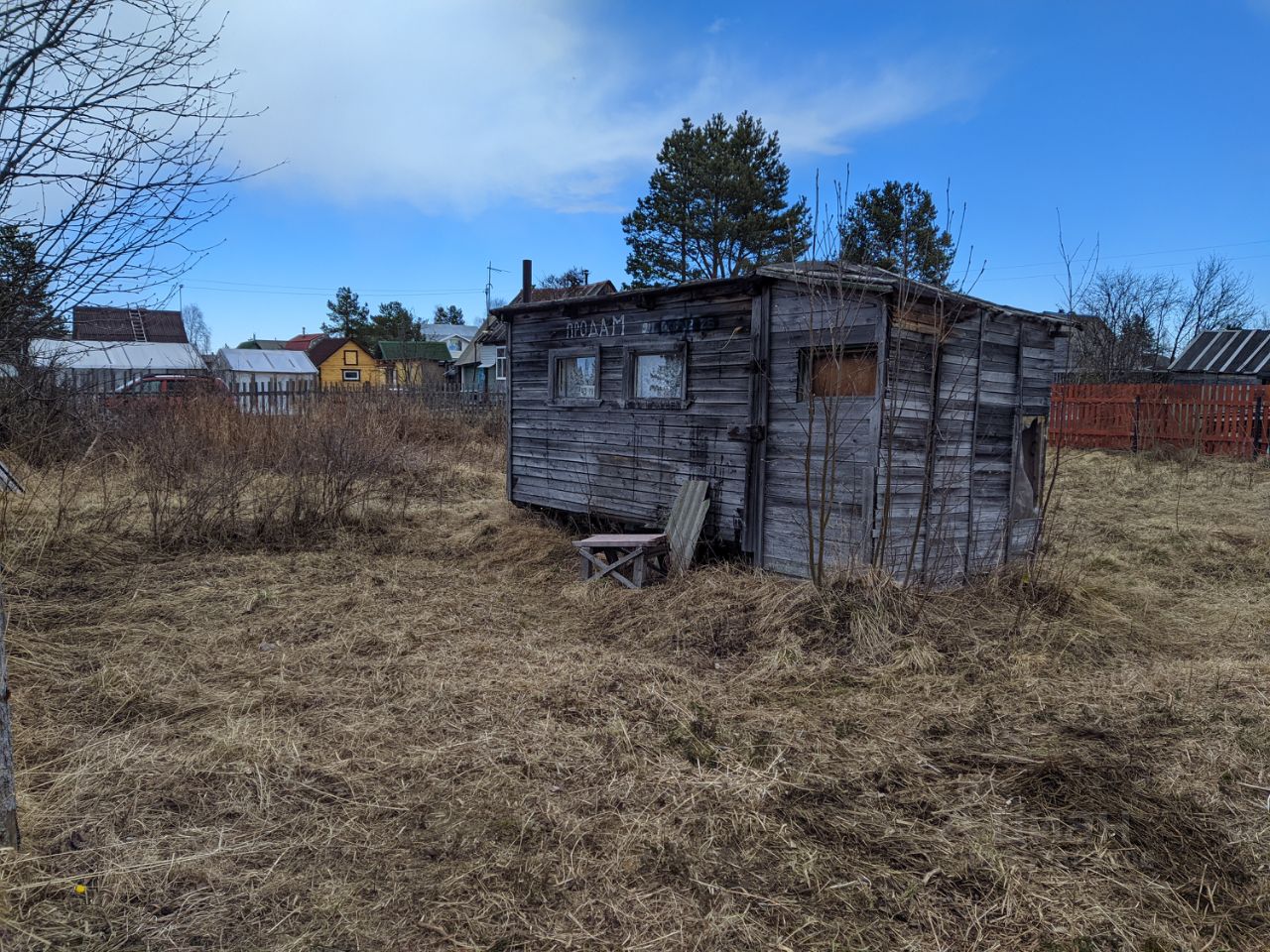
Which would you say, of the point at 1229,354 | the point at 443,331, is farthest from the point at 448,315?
the point at 1229,354

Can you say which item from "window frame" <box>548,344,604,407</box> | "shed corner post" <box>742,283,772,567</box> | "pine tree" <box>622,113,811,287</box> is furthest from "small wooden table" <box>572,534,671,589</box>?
"pine tree" <box>622,113,811,287</box>

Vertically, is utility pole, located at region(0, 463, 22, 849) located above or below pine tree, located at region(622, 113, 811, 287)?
below

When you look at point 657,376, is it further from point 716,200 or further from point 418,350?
point 418,350

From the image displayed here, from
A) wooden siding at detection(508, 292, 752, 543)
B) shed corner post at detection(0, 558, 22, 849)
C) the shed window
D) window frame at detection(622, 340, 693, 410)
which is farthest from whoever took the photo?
window frame at detection(622, 340, 693, 410)

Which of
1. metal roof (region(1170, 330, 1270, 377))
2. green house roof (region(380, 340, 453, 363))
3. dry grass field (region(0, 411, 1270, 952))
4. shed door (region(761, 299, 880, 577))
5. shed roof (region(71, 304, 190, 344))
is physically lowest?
dry grass field (region(0, 411, 1270, 952))

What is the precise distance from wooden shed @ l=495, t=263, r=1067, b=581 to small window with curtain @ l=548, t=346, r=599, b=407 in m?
0.06

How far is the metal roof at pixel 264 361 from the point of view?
39406 millimetres

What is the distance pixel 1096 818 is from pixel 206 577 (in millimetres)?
6926

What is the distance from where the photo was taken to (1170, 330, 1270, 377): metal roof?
21.2 metres

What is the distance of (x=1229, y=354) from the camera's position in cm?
2222

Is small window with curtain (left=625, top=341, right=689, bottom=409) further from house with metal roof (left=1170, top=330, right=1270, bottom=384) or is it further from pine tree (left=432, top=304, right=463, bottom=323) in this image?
pine tree (left=432, top=304, right=463, bottom=323)

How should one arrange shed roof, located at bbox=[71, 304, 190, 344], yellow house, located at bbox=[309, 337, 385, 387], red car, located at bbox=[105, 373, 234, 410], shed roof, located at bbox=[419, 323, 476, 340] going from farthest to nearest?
shed roof, located at bbox=[419, 323, 476, 340]
yellow house, located at bbox=[309, 337, 385, 387]
red car, located at bbox=[105, 373, 234, 410]
shed roof, located at bbox=[71, 304, 190, 344]

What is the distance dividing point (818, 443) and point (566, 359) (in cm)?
367

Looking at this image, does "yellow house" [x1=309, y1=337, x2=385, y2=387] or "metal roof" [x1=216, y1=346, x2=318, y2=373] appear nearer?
"metal roof" [x1=216, y1=346, x2=318, y2=373]
